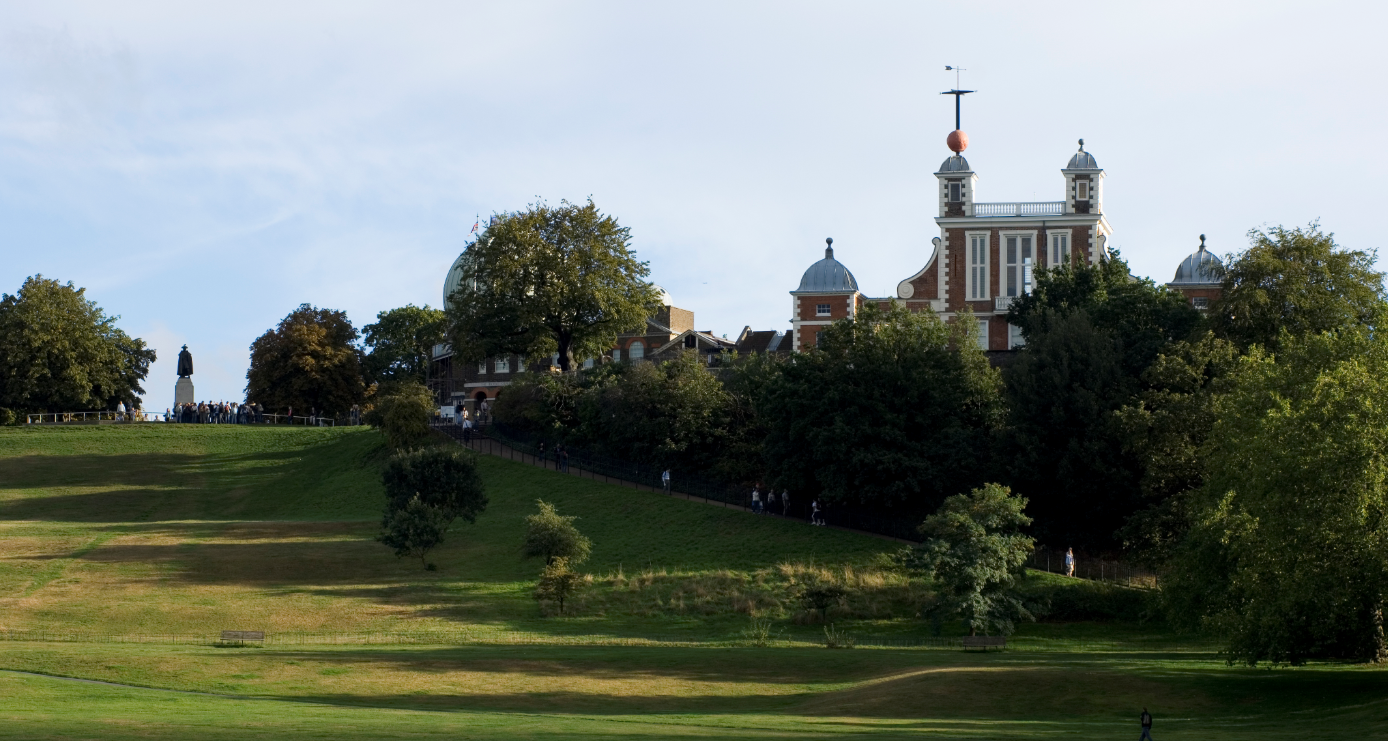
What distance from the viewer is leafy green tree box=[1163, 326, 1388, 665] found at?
101ft

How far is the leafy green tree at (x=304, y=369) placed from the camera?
9519 cm

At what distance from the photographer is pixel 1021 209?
82562 millimetres

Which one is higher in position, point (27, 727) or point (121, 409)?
point (121, 409)

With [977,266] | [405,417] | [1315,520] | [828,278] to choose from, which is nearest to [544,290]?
[405,417]

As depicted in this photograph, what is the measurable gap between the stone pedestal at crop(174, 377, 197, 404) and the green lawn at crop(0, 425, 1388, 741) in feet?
73.5

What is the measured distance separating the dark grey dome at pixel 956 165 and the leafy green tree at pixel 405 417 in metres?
31.8

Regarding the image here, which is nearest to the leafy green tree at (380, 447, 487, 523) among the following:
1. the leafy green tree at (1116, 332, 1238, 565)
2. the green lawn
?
the green lawn

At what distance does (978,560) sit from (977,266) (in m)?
40.5

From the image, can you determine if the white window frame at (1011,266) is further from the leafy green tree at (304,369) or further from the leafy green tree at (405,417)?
the leafy green tree at (304,369)

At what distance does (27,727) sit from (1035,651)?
89.2 feet

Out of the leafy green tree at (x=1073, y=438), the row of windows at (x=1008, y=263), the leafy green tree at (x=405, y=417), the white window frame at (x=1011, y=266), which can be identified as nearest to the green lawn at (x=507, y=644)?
the leafy green tree at (x=405, y=417)

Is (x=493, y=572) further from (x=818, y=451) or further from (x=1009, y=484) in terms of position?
(x=1009, y=484)

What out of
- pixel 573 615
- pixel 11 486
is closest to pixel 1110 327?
pixel 573 615

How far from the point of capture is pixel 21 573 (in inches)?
1914
